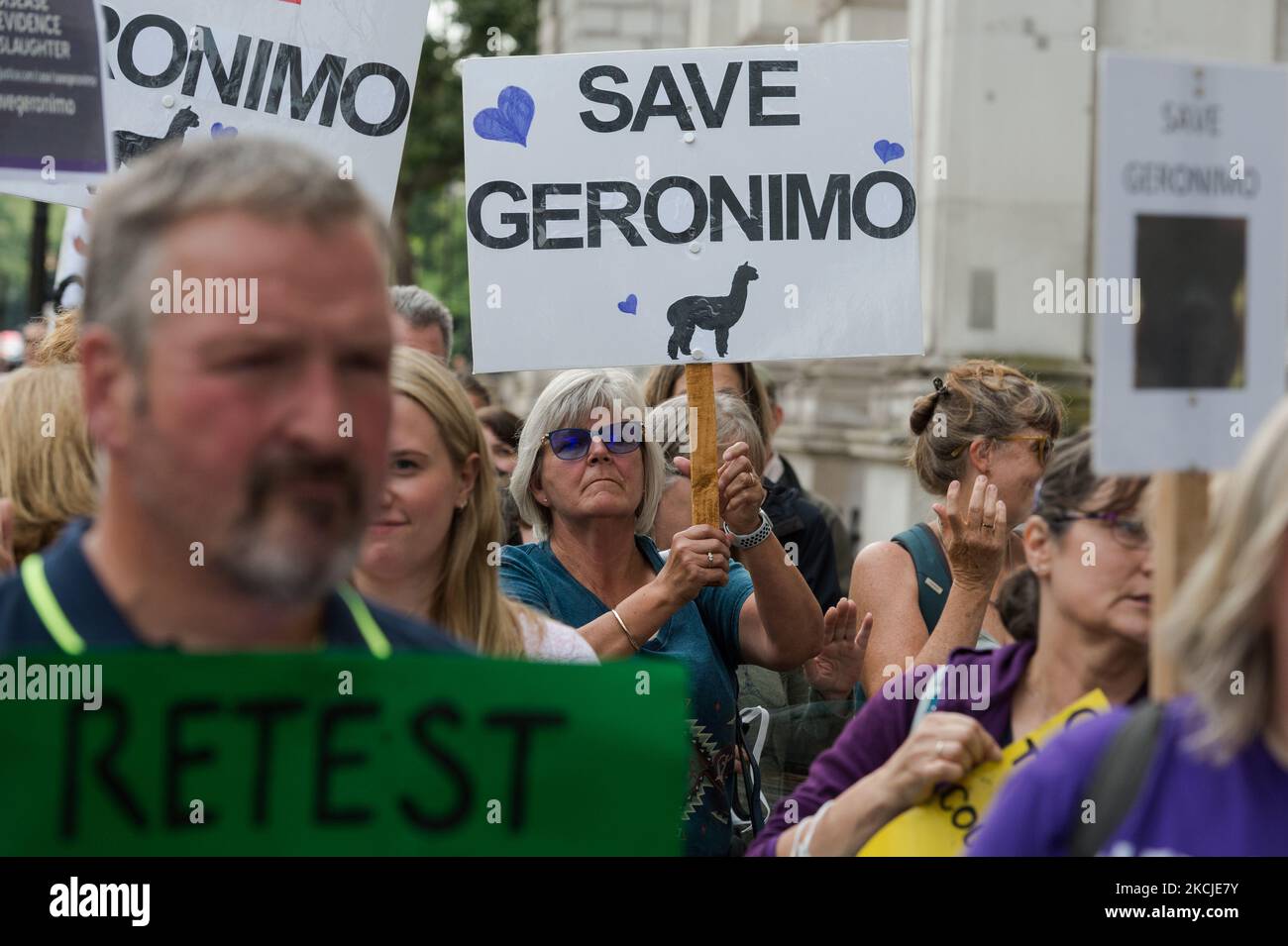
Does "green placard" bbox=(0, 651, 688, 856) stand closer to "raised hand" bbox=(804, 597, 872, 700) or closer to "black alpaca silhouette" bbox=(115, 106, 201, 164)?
"raised hand" bbox=(804, 597, 872, 700)

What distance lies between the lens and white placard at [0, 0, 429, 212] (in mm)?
5020

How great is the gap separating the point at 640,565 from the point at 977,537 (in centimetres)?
91

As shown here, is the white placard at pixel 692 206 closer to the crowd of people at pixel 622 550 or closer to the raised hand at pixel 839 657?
the crowd of people at pixel 622 550

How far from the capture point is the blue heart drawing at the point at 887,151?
4.81m

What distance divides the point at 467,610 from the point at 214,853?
137 centimetres

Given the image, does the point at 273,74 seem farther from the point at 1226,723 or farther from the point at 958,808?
the point at 1226,723

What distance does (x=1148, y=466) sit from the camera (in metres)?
2.42

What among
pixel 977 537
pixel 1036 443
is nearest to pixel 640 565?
pixel 977 537

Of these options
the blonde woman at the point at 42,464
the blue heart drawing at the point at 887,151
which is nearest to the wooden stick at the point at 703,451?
the blue heart drawing at the point at 887,151

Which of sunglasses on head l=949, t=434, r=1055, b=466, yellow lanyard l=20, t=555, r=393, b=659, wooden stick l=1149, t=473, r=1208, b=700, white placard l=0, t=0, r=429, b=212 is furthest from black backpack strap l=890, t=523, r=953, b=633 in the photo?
yellow lanyard l=20, t=555, r=393, b=659
